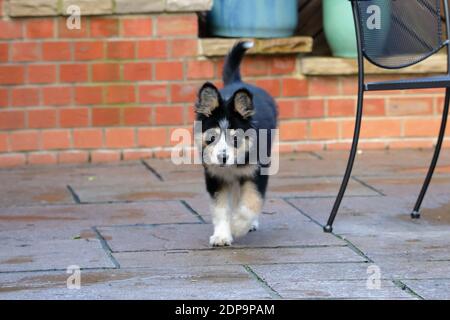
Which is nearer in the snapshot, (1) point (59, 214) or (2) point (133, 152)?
(1) point (59, 214)

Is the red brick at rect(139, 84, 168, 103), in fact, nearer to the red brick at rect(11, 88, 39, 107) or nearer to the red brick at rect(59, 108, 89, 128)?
the red brick at rect(59, 108, 89, 128)

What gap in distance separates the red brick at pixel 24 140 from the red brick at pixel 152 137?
780 mm

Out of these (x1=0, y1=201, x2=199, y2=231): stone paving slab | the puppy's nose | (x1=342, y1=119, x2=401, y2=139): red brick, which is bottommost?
(x1=0, y1=201, x2=199, y2=231): stone paving slab

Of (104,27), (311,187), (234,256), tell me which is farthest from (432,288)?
(104,27)

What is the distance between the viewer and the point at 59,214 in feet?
20.0

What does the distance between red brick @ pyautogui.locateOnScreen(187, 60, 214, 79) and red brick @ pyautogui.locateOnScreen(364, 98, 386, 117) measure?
1.28 m

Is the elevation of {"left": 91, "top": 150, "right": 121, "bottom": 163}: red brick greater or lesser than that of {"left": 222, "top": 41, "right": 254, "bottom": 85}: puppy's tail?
lesser

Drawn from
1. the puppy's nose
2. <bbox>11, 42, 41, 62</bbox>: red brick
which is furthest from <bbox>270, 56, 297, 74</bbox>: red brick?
the puppy's nose

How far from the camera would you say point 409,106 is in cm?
820

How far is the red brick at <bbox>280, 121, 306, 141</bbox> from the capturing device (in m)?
8.10

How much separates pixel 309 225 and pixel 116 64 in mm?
2640
